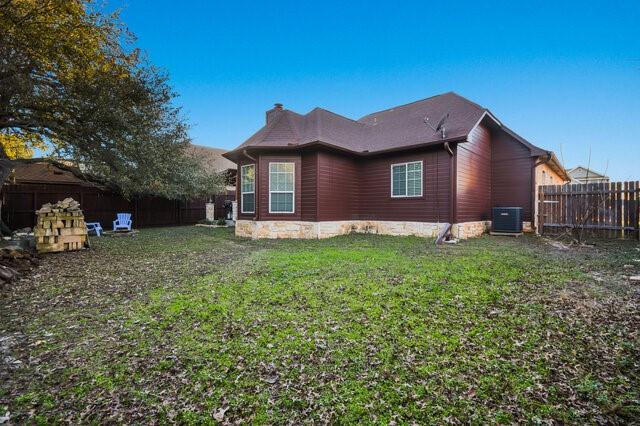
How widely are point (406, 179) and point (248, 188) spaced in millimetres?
6666

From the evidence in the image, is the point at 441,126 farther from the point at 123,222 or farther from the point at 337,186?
the point at 123,222

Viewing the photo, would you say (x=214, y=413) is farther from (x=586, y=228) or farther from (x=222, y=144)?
(x=222, y=144)

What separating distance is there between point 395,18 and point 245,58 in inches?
322

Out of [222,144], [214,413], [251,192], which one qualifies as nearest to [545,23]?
[251,192]

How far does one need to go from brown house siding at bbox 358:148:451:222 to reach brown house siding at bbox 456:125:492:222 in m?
0.53

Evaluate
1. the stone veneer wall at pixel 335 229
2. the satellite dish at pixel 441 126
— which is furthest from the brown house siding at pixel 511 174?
the satellite dish at pixel 441 126

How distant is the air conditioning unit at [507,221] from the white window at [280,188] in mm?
8431

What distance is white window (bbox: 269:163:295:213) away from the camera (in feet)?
38.4

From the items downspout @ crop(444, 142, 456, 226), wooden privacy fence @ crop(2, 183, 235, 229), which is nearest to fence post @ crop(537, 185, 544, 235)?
downspout @ crop(444, 142, 456, 226)

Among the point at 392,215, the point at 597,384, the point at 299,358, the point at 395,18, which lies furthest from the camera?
the point at 395,18

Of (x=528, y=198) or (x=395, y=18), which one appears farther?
(x=395, y=18)

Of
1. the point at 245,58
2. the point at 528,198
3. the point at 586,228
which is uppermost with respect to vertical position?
the point at 245,58

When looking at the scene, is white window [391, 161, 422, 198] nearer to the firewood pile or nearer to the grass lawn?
the grass lawn

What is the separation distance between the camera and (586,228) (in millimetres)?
10805
